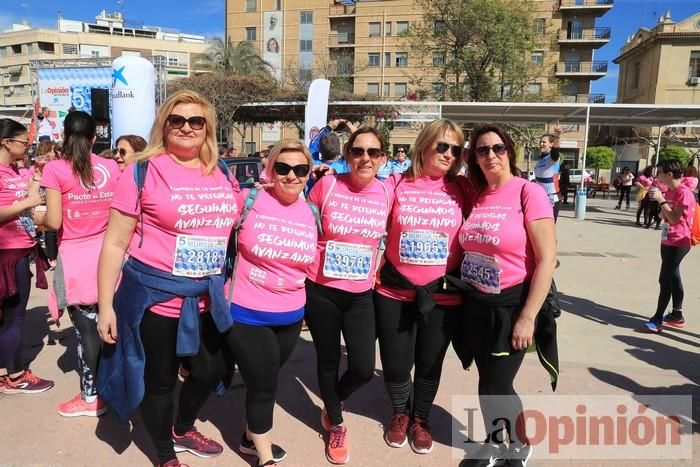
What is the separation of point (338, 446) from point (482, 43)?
94.0 feet

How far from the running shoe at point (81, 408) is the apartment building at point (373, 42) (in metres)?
38.1

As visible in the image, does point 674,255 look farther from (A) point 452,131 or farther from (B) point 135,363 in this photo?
(B) point 135,363

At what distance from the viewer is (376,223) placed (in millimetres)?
2551

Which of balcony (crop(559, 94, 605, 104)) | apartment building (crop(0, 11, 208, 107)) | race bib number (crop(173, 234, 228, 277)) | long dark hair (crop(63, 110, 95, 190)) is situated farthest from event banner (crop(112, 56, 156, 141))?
apartment building (crop(0, 11, 208, 107))

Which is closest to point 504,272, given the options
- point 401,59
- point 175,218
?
point 175,218

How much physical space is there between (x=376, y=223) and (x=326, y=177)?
0.41 meters

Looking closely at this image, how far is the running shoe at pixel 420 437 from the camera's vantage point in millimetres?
2715

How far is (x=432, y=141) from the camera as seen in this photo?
257cm

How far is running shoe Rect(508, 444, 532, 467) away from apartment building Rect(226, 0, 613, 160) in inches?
1530

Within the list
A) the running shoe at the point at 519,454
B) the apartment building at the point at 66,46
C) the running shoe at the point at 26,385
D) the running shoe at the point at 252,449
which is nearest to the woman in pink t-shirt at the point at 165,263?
the running shoe at the point at 252,449

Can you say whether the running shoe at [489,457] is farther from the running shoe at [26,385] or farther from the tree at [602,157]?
the tree at [602,157]

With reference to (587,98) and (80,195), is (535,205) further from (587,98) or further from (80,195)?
(587,98)

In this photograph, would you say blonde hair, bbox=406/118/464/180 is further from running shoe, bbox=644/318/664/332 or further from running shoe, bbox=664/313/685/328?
running shoe, bbox=664/313/685/328

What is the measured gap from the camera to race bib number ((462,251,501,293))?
229cm
